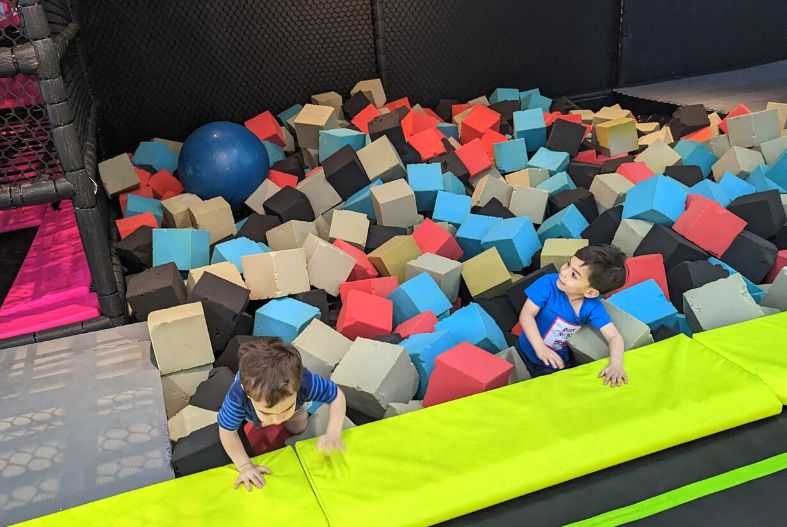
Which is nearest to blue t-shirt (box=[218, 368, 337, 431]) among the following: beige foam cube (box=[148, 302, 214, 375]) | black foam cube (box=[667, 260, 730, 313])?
beige foam cube (box=[148, 302, 214, 375])

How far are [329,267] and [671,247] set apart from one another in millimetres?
1598

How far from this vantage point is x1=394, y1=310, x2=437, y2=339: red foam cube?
272cm

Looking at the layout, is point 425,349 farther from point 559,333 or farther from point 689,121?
point 689,121

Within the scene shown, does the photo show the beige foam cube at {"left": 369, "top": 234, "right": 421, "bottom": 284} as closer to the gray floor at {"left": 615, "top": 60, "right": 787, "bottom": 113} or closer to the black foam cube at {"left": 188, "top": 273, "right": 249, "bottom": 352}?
the black foam cube at {"left": 188, "top": 273, "right": 249, "bottom": 352}

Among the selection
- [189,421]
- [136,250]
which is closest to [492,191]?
[136,250]

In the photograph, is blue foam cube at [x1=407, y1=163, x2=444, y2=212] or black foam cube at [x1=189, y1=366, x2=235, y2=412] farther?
blue foam cube at [x1=407, y1=163, x2=444, y2=212]

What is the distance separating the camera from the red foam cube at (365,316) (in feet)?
9.04

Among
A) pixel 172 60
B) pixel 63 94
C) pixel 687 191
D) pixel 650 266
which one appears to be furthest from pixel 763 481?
pixel 172 60

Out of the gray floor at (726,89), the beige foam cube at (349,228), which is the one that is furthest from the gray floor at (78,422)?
the gray floor at (726,89)

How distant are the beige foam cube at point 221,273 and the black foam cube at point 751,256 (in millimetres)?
2280

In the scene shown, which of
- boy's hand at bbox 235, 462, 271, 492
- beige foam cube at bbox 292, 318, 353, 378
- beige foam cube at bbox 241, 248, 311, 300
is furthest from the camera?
beige foam cube at bbox 241, 248, 311, 300

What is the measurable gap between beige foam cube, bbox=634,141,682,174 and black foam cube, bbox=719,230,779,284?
3.38 ft

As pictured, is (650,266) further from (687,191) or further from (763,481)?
(763,481)

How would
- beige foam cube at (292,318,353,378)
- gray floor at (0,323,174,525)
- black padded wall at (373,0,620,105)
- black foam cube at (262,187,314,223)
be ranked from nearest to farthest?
1. gray floor at (0,323,174,525)
2. beige foam cube at (292,318,353,378)
3. black foam cube at (262,187,314,223)
4. black padded wall at (373,0,620,105)
